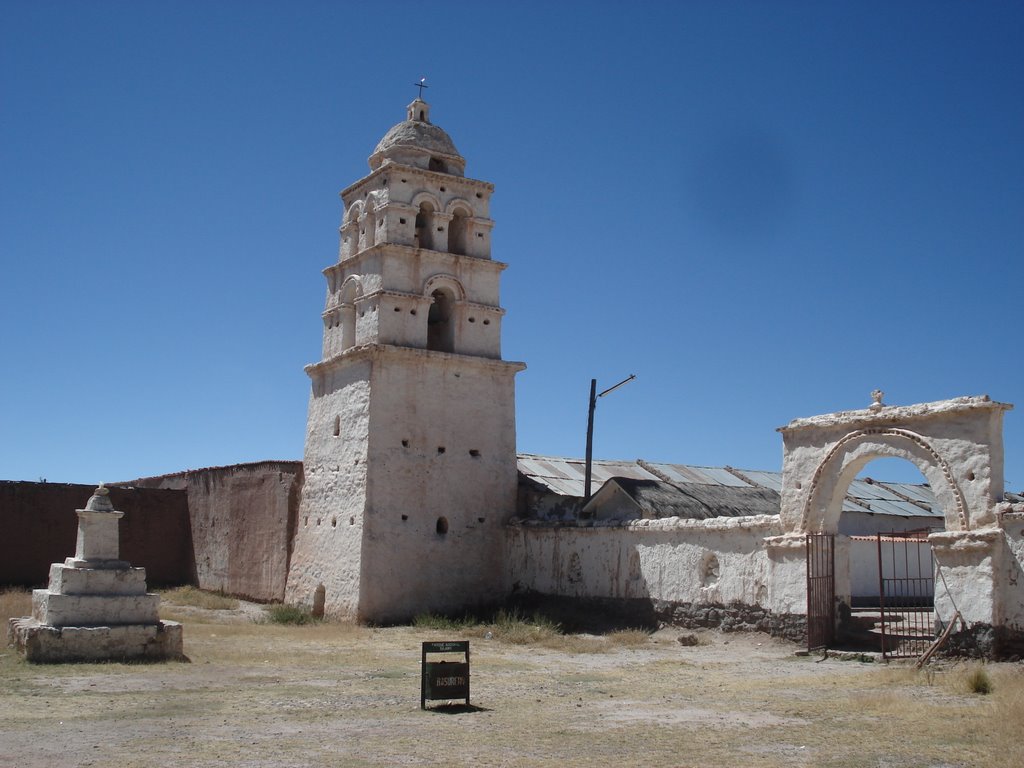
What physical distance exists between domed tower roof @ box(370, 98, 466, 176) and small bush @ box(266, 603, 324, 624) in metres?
10.4

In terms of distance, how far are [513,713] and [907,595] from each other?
54.4 ft

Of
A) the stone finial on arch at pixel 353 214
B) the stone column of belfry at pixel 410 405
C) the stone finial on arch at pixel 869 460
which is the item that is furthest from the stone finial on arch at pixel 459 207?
the stone finial on arch at pixel 869 460

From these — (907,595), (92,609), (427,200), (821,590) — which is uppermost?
(427,200)

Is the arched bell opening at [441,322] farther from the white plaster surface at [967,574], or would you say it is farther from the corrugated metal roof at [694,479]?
the white plaster surface at [967,574]

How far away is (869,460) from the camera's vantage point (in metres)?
16.4

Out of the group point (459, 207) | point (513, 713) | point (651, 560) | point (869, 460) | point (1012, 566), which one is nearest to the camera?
point (513, 713)

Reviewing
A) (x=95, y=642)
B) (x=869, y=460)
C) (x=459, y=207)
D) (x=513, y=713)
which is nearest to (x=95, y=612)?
(x=95, y=642)

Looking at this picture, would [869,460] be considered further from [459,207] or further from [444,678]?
[459,207]

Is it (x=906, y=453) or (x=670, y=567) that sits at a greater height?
(x=906, y=453)

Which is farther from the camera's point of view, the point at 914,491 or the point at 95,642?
the point at 914,491

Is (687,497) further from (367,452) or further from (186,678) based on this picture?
(186,678)

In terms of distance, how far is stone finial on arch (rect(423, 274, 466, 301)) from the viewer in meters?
23.8

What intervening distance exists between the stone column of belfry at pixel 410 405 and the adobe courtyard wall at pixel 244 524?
0.65 meters

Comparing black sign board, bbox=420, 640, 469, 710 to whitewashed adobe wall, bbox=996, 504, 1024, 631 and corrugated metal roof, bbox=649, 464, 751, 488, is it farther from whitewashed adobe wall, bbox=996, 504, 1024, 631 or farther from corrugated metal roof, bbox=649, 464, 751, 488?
corrugated metal roof, bbox=649, 464, 751, 488
